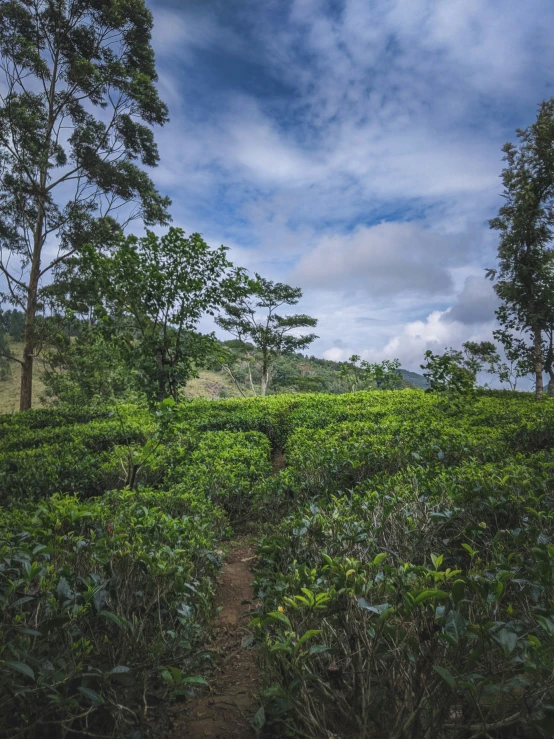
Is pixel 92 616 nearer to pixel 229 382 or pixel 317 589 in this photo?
pixel 317 589

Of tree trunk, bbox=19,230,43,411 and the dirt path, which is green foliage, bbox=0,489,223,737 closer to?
the dirt path

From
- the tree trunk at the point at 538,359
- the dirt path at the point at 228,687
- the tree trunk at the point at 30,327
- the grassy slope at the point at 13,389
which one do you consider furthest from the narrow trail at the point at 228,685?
the grassy slope at the point at 13,389

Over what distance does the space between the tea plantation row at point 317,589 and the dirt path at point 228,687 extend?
131 mm

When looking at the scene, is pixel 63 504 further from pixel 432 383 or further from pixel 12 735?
pixel 432 383

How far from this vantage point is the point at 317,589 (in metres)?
1.90

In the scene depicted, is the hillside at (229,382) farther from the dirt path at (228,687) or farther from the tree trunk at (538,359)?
the dirt path at (228,687)

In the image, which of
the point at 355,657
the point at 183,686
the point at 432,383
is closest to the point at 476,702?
the point at 355,657

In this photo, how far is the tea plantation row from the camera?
4.72ft

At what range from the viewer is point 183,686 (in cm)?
202

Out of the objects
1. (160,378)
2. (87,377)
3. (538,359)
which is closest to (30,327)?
(87,377)

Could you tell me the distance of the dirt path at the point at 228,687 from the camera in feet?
6.08

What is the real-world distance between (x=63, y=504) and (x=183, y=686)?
167 centimetres

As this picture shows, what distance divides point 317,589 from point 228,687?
93 cm

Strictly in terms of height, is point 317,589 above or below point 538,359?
below
